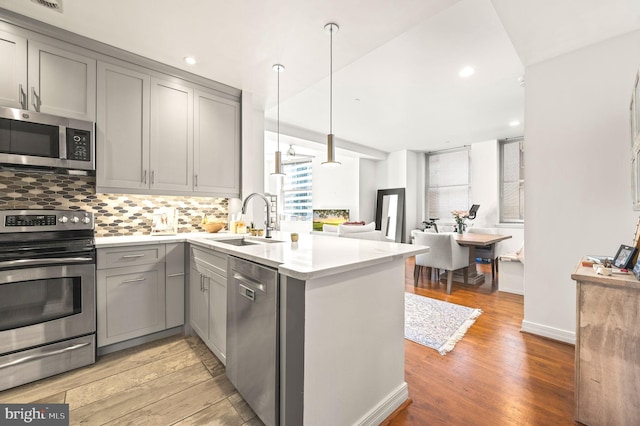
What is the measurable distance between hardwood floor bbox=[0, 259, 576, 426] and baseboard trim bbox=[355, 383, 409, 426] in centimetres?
5

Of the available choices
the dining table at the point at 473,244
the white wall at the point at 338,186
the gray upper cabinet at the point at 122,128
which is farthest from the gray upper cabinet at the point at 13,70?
the white wall at the point at 338,186

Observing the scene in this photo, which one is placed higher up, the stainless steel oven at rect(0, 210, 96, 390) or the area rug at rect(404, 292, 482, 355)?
the stainless steel oven at rect(0, 210, 96, 390)

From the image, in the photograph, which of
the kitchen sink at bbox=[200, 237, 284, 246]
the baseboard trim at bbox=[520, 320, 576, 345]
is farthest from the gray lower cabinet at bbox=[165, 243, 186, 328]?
the baseboard trim at bbox=[520, 320, 576, 345]

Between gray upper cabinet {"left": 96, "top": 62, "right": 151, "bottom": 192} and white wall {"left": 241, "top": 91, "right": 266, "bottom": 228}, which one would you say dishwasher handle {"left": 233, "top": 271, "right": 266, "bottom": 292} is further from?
white wall {"left": 241, "top": 91, "right": 266, "bottom": 228}

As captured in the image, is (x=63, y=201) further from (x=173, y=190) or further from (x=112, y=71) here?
(x=112, y=71)

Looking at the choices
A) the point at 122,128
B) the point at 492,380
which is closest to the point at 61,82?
the point at 122,128

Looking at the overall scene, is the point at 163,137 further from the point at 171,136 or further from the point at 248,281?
the point at 248,281

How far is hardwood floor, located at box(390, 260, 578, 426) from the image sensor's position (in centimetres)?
157

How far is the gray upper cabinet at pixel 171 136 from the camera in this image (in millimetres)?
2734

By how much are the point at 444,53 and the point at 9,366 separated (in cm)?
449

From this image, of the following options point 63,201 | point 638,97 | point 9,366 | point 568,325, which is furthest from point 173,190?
point 568,325

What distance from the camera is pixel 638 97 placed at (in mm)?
1564

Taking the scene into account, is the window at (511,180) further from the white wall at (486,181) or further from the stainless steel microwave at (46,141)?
the stainless steel microwave at (46,141)
